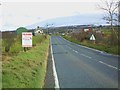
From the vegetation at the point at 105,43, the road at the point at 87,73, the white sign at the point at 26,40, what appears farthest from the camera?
the vegetation at the point at 105,43

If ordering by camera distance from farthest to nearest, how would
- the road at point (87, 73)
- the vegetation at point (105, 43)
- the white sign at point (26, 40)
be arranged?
the vegetation at point (105, 43) → the white sign at point (26, 40) → the road at point (87, 73)

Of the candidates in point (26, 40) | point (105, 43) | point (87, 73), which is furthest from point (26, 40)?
point (105, 43)

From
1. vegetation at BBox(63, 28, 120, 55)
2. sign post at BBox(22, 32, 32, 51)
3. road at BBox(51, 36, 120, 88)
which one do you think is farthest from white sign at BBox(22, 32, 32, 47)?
vegetation at BBox(63, 28, 120, 55)

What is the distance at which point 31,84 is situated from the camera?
11500 mm

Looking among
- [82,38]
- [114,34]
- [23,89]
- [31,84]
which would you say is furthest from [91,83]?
[82,38]

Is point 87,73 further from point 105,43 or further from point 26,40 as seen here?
point 105,43

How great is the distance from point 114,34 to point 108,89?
3304 cm

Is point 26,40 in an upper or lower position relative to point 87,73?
upper

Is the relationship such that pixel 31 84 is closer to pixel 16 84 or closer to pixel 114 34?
pixel 16 84

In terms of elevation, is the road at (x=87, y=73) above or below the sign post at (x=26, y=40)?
below

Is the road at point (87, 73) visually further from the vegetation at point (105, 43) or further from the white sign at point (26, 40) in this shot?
the vegetation at point (105, 43)

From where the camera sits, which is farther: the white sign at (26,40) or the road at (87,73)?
the white sign at (26,40)

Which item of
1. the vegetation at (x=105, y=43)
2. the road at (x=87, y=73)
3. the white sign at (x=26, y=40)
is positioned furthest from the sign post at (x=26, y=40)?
the vegetation at (x=105, y=43)

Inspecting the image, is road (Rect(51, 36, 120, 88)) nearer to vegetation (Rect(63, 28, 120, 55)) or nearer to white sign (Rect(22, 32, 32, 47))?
white sign (Rect(22, 32, 32, 47))
